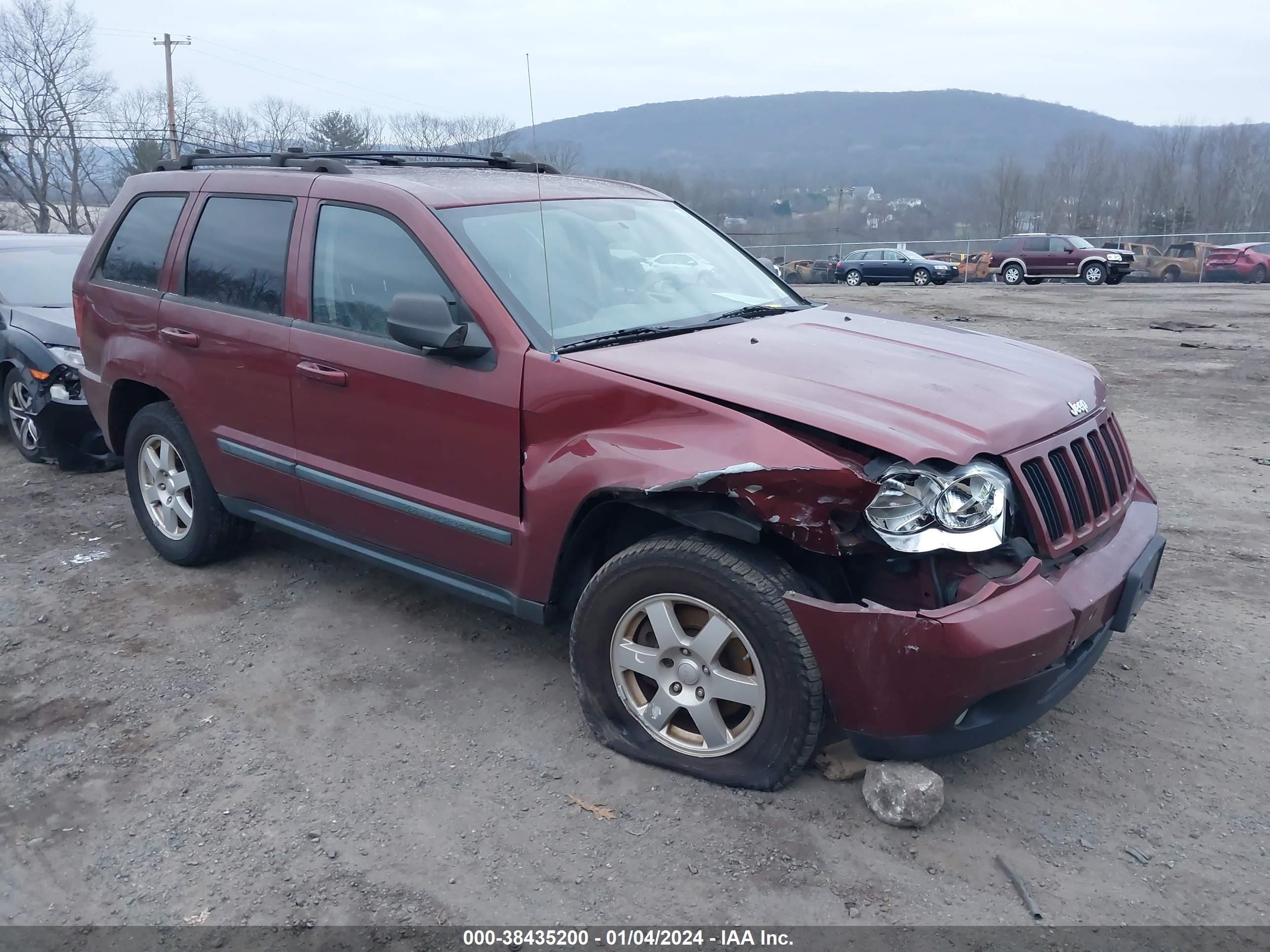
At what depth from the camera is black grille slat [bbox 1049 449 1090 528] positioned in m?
3.13

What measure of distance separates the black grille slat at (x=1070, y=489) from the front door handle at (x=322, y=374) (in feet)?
8.54

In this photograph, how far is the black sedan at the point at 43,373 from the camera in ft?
22.3

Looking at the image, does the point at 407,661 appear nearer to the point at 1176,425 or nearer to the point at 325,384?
the point at 325,384

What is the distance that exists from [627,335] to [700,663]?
4.08 ft

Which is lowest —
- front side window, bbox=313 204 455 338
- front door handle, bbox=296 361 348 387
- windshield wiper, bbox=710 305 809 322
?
front door handle, bbox=296 361 348 387

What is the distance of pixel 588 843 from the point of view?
2.93 metres

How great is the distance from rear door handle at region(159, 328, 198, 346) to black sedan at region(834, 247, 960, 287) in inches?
1205

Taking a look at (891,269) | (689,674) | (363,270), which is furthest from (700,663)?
(891,269)

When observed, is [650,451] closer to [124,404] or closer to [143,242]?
[143,242]

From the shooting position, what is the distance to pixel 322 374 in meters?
3.91

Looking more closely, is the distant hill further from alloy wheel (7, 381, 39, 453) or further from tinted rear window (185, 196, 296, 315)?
tinted rear window (185, 196, 296, 315)

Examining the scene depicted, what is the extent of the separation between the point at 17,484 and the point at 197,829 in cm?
484

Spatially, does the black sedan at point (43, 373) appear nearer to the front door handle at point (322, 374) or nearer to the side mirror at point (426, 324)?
the front door handle at point (322, 374)

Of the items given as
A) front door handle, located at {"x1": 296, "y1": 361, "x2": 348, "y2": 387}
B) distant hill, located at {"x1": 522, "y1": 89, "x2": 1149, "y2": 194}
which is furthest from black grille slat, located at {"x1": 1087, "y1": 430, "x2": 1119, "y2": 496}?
distant hill, located at {"x1": 522, "y1": 89, "x2": 1149, "y2": 194}
